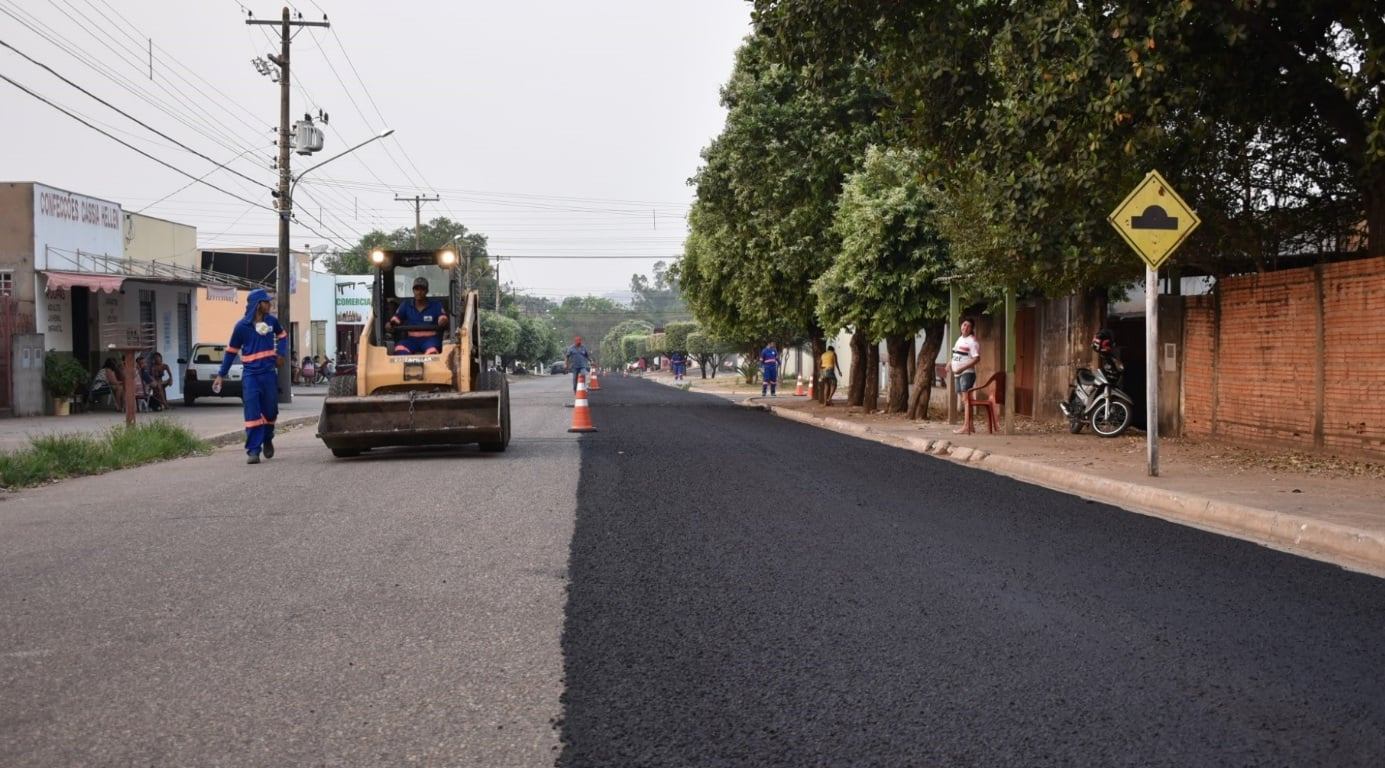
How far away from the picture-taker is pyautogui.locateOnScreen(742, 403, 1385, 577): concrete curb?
8328 millimetres

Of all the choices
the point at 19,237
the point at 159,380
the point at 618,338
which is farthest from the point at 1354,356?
the point at 618,338

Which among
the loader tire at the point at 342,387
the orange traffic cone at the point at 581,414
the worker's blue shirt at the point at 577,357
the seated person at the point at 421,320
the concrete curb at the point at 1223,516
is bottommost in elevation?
the concrete curb at the point at 1223,516

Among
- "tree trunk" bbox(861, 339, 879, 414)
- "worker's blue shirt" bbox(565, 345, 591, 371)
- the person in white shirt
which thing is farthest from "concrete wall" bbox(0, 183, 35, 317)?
the person in white shirt

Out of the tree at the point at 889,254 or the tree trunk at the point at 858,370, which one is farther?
the tree trunk at the point at 858,370

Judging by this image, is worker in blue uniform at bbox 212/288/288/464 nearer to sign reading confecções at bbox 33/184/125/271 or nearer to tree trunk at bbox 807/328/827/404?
sign reading confecções at bbox 33/184/125/271

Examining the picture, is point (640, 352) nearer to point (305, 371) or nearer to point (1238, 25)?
point (305, 371)

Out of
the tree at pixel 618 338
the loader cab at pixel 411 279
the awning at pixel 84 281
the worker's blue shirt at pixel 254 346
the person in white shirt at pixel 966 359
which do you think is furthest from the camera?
the tree at pixel 618 338

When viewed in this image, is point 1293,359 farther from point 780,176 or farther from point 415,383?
point 780,176

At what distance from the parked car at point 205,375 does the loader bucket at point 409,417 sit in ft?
59.4

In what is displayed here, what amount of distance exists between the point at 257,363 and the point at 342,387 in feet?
3.95

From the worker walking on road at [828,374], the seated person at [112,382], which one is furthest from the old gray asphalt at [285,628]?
the worker walking on road at [828,374]

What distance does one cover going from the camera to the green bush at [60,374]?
26.3 metres

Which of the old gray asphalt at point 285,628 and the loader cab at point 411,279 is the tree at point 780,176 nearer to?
the loader cab at point 411,279

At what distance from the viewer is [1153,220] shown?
39.0 feet
